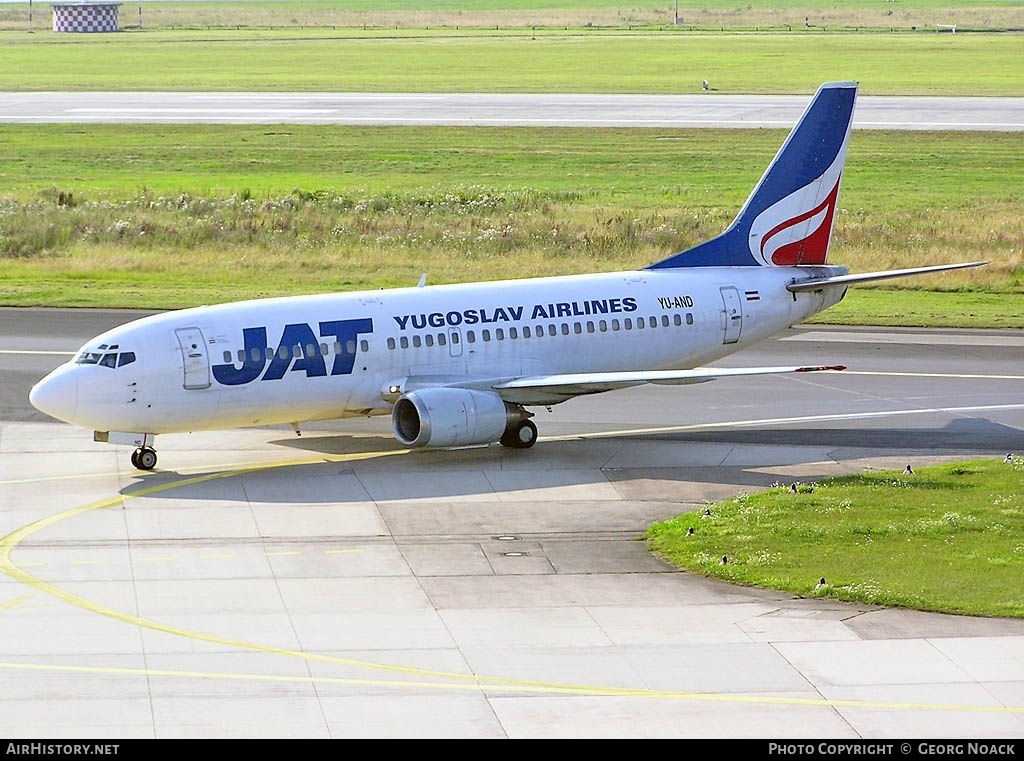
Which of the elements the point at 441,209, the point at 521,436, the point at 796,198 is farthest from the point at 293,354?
the point at 441,209

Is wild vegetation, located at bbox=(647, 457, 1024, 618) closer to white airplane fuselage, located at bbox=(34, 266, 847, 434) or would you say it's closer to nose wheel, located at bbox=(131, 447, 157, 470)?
white airplane fuselage, located at bbox=(34, 266, 847, 434)

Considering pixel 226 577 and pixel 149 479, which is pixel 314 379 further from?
pixel 226 577

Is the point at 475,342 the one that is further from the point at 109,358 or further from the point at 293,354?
the point at 109,358

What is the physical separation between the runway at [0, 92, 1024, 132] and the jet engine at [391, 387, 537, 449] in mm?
69634

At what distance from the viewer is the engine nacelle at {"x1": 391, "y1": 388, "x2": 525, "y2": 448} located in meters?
35.4

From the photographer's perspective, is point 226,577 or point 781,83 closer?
point 226,577

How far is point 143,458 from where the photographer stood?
3522cm

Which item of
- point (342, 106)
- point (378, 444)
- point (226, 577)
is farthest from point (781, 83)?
point (226, 577)

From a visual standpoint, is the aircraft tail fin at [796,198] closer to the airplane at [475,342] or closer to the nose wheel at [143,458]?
the airplane at [475,342]

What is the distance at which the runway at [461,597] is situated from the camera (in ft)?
68.9

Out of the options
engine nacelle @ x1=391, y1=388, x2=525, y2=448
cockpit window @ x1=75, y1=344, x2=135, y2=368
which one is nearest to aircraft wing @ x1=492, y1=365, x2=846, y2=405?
engine nacelle @ x1=391, y1=388, x2=525, y2=448

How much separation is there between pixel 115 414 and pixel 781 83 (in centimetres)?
10770

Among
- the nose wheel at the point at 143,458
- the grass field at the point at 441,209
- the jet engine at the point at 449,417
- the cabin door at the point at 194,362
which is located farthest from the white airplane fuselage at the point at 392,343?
the grass field at the point at 441,209
